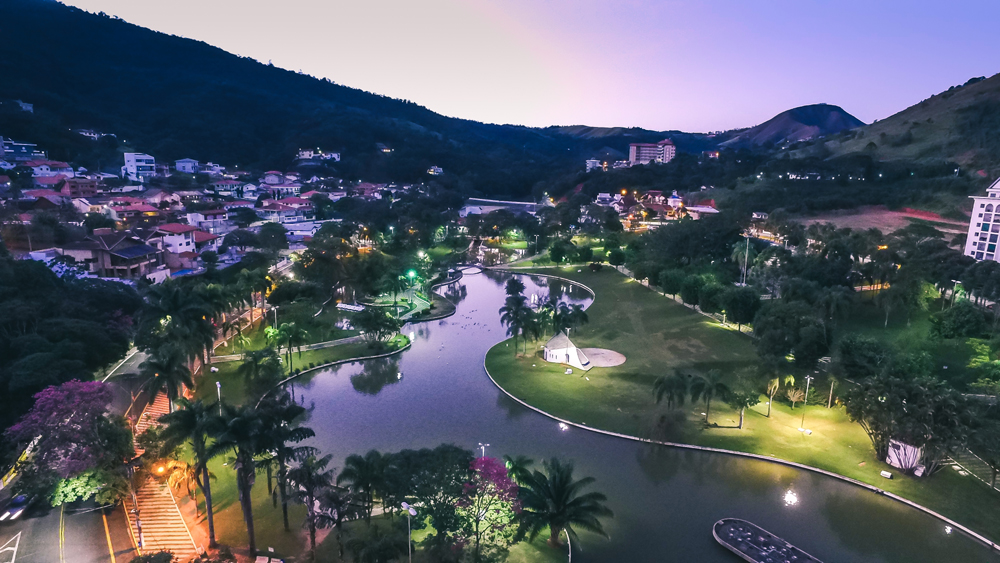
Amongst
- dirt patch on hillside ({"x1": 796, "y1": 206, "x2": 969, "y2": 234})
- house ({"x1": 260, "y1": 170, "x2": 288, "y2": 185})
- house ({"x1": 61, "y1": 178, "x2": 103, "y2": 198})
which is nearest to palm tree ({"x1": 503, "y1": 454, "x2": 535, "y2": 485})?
dirt patch on hillside ({"x1": 796, "y1": 206, "x2": 969, "y2": 234})

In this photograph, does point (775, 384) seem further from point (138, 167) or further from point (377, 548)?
point (138, 167)

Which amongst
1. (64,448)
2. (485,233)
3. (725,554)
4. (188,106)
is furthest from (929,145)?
(188,106)

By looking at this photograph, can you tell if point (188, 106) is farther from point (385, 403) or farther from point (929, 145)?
point (929, 145)

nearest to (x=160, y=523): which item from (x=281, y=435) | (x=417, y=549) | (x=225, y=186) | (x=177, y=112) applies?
(x=281, y=435)

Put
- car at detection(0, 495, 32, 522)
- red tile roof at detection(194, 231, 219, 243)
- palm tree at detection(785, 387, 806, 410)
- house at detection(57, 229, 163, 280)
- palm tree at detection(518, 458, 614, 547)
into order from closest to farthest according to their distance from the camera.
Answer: palm tree at detection(518, 458, 614, 547)
car at detection(0, 495, 32, 522)
palm tree at detection(785, 387, 806, 410)
house at detection(57, 229, 163, 280)
red tile roof at detection(194, 231, 219, 243)

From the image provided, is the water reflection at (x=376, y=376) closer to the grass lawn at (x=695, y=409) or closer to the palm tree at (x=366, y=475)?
the grass lawn at (x=695, y=409)

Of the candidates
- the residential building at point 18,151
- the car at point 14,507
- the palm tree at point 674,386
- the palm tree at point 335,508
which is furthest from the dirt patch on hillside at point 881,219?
the residential building at point 18,151

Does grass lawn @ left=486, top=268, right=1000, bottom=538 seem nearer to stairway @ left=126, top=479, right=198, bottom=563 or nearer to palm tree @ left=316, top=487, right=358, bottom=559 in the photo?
palm tree @ left=316, top=487, right=358, bottom=559
